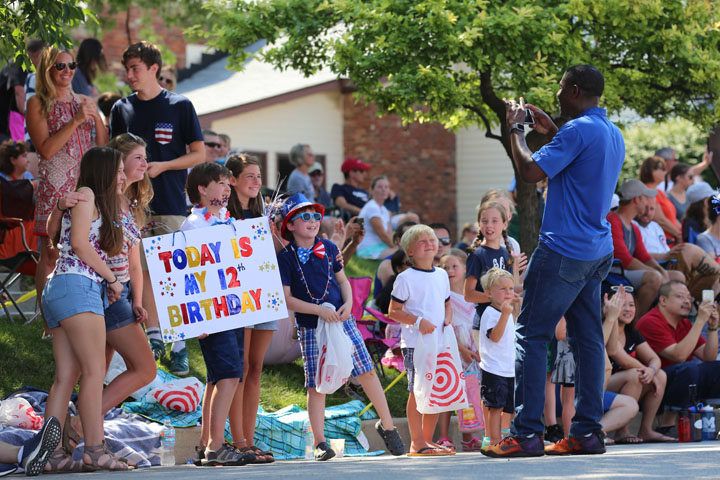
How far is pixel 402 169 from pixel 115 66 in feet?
22.9

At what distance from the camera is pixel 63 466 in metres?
6.43

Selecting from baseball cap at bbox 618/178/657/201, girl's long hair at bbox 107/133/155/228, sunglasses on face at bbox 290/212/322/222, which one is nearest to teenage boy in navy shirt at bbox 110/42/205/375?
girl's long hair at bbox 107/133/155/228

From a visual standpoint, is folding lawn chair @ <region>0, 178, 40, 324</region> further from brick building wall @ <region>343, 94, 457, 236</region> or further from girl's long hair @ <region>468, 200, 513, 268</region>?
brick building wall @ <region>343, 94, 457, 236</region>

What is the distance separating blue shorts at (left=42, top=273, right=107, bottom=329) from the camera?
21.0ft

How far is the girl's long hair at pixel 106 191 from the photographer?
6.66 m

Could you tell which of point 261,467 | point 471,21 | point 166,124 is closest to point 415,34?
point 471,21

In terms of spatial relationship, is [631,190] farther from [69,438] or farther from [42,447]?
[42,447]

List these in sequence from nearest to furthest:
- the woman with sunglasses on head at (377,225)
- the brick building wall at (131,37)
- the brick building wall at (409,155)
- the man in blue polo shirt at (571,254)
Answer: the man in blue polo shirt at (571,254) → the woman with sunglasses on head at (377,225) → the brick building wall at (409,155) → the brick building wall at (131,37)

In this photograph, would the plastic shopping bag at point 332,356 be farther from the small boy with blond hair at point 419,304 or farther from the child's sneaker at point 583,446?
the child's sneaker at point 583,446

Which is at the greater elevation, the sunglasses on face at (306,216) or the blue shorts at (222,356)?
the sunglasses on face at (306,216)

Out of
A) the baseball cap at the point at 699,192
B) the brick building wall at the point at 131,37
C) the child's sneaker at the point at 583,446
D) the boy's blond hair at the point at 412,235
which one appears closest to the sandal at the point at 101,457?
the child's sneaker at the point at 583,446

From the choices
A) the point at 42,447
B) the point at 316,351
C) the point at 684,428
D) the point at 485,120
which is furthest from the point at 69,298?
the point at 485,120

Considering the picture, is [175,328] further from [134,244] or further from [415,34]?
[415,34]

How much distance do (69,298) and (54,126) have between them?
268 cm
